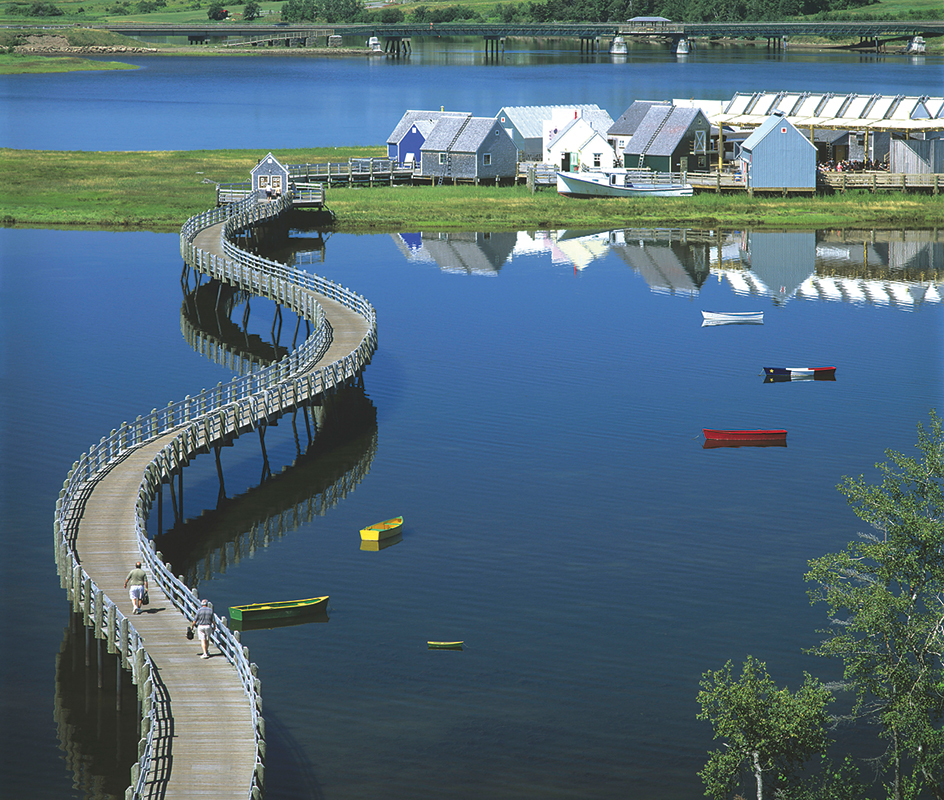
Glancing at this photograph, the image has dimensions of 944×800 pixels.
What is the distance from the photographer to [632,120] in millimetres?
112562

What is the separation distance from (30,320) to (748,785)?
51.5 meters

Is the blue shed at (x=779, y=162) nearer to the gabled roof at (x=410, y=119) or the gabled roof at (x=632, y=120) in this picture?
the gabled roof at (x=632, y=120)

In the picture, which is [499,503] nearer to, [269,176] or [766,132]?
[269,176]

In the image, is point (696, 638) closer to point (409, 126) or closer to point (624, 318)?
point (624, 318)

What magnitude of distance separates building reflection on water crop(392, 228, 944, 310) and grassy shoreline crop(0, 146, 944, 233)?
2.41 meters

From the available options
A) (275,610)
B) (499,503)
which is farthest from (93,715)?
(499,503)

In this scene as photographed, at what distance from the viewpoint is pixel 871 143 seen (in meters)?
112

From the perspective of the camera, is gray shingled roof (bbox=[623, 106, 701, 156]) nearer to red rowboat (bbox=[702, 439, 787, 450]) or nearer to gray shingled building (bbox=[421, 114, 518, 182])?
gray shingled building (bbox=[421, 114, 518, 182])

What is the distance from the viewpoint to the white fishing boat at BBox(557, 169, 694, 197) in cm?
10775

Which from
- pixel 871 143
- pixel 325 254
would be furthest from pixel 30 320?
pixel 871 143

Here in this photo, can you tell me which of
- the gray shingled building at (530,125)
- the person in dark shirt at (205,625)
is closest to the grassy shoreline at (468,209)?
the gray shingled building at (530,125)

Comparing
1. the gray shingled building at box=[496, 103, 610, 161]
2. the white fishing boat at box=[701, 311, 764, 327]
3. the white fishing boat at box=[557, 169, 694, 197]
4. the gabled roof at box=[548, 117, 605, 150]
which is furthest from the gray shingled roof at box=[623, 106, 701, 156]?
the white fishing boat at box=[701, 311, 764, 327]

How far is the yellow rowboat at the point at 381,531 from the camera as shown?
1613 inches

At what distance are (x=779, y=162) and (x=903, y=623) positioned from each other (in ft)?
273
